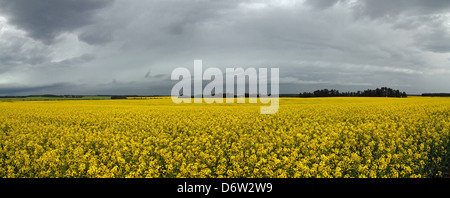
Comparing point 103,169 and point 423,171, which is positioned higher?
point 103,169

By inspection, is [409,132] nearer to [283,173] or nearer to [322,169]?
[322,169]

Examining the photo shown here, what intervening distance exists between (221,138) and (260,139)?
162 cm

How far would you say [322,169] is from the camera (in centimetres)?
596

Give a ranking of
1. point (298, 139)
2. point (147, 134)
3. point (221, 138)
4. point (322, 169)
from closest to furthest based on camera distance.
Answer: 1. point (322, 169)
2. point (298, 139)
3. point (221, 138)
4. point (147, 134)

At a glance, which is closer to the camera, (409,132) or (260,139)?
(260,139)

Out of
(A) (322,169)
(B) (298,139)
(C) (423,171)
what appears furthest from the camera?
(B) (298,139)

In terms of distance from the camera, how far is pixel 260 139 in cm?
970

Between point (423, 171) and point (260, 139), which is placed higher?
point (260, 139)

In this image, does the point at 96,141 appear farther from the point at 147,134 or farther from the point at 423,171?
the point at 423,171
